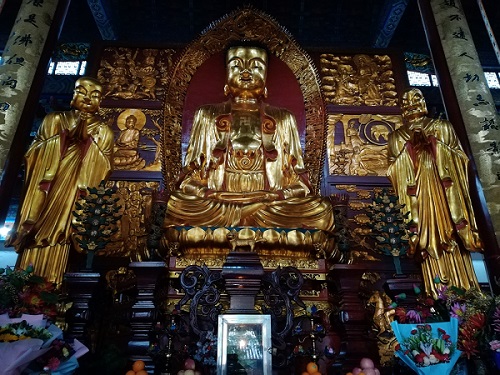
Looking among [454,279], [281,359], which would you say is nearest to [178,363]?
[281,359]

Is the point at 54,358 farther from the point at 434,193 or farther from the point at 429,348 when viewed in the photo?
the point at 434,193

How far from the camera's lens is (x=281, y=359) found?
8.05 feet

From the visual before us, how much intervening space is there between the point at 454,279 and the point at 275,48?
115 inches

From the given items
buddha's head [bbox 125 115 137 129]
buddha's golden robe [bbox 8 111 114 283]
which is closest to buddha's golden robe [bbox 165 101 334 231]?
buddha's golden robe [bbox 8 111 114 283]

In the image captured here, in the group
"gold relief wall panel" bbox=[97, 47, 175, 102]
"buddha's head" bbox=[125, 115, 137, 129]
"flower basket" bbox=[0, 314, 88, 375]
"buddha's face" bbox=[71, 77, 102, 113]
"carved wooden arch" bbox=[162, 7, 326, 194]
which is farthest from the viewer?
"gold relief wall panel" bbox=[97, 47, 175, 102]

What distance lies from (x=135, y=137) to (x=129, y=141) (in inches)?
3.0

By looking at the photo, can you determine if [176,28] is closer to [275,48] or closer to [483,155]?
[275,48]

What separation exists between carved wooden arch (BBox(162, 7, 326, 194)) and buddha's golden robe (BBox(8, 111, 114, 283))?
3.03 feet

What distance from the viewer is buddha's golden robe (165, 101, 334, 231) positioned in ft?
11.4

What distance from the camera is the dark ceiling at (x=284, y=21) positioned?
679cm

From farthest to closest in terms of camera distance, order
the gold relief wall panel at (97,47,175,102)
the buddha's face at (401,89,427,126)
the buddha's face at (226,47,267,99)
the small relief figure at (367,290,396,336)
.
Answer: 1. the gold relief wall panel at (97,47,175,102)
2. the buddha's face at (226,47,267,99)
3. the buddha's face at (401,89,427,126)
4. the small relief figure at (367,290,396,336)

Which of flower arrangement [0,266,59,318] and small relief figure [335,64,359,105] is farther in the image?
small relief figure [335,64,359,105]

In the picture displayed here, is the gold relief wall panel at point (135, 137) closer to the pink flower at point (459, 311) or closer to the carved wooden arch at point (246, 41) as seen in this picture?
the carved wooden arch at point (246, 41)

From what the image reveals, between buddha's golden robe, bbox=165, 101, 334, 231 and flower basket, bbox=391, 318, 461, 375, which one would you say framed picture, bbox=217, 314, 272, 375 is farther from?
buddha's golden robe, bbox=165, 101, 334, 231
